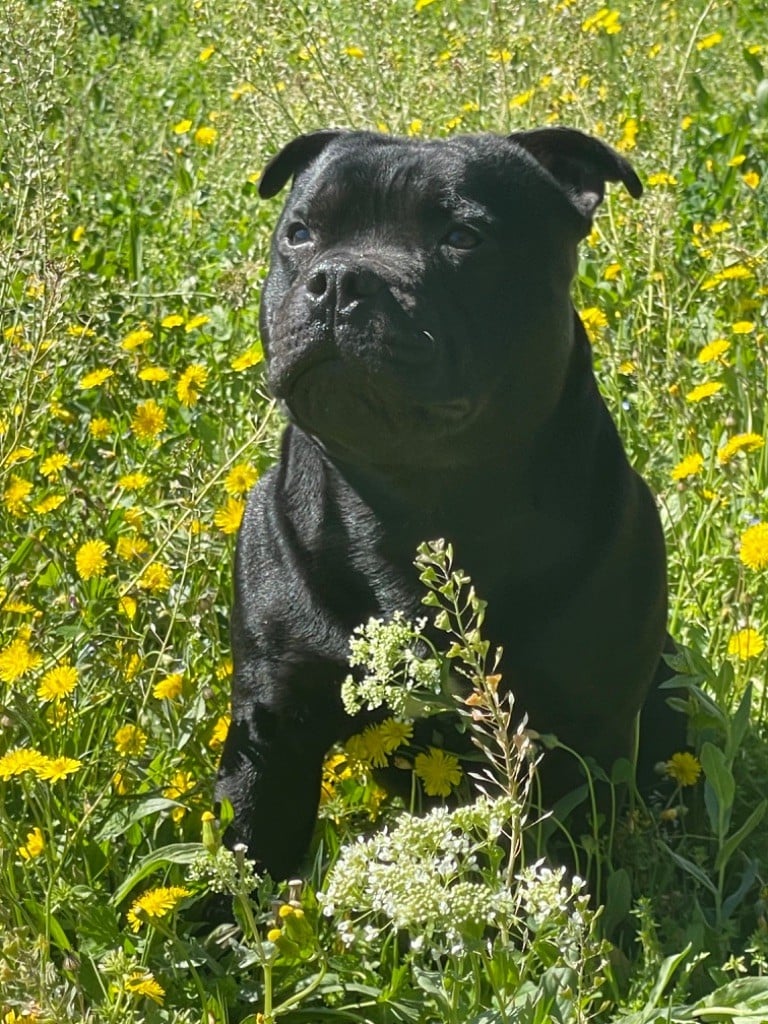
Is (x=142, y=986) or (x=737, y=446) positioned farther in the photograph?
(x=737, y=446)

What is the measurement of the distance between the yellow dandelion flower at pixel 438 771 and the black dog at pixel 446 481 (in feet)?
0.57

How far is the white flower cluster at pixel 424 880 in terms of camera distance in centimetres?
185

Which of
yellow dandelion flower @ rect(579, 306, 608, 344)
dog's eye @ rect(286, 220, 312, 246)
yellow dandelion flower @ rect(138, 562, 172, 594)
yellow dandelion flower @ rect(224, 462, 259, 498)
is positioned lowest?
yellow dandelion flower @ rect(138, 562, 172, 594)

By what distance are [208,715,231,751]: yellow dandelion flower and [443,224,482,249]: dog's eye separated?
99 cm

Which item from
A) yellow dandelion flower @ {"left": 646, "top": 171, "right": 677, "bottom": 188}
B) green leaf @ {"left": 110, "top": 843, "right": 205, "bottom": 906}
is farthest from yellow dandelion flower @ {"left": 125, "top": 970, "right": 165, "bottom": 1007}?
yellow dandelion flower @ {"left": 646, "top": 171, "right": 677, "bottom": 188}

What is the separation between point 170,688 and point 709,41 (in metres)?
3.62

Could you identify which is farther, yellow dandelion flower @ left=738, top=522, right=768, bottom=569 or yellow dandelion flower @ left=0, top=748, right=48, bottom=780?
yellow dandelion flower @ left=738, top=522, right=768, bottom=569

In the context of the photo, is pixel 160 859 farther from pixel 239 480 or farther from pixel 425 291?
pixel 425 291

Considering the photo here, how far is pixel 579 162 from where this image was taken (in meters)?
3.09

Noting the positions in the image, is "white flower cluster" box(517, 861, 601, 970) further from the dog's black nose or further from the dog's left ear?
the dog's left ear

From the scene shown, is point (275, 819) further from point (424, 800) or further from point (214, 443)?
point (214, 443)

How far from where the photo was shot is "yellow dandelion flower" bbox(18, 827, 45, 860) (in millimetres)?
2516

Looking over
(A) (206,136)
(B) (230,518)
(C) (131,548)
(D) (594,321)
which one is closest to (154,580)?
(C) (131,548)

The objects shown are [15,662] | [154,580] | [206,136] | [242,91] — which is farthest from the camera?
Result: [206,136]
